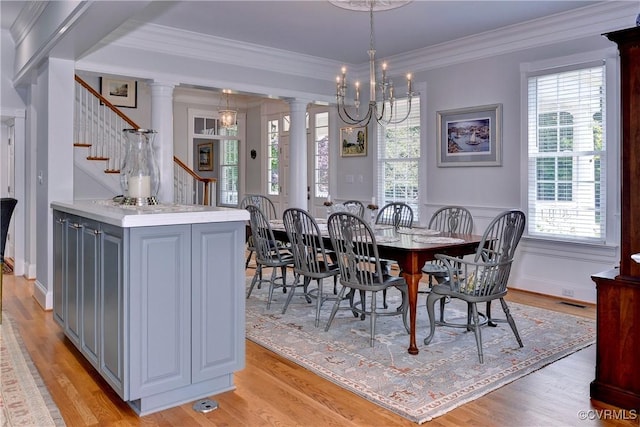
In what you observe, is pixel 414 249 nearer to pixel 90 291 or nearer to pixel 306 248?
pixel 306 248

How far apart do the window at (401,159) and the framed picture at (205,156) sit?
516 centimetres

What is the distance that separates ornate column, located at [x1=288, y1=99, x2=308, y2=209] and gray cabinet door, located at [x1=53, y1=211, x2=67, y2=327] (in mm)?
3768

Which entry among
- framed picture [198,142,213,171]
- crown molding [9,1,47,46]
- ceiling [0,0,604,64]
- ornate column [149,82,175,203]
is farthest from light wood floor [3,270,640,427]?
framed picture [198,142,213,171]

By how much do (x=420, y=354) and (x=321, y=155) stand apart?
5271 millimetres

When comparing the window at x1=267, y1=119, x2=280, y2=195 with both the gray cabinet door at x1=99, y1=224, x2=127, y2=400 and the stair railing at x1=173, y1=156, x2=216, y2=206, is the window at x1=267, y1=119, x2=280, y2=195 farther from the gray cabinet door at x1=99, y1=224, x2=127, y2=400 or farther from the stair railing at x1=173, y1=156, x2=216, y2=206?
the gray cabinet door at x1=99, y1=224, x2=127, y2=400

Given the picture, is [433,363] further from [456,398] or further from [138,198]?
[138,198]

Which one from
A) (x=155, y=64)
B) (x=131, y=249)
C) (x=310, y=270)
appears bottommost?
(x=310, y=270)

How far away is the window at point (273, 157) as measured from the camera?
363 inches

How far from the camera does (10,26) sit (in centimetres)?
521

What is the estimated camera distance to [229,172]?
1030cm

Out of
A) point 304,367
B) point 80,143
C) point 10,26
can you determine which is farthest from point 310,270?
point 10,26

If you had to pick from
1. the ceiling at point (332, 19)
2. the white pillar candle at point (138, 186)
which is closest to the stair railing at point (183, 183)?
the ceiling at point (332, 19)

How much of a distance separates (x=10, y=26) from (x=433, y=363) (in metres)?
5.38

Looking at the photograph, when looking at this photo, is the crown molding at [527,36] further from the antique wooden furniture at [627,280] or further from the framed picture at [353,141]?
the antique wooden furniture at [627,280]
